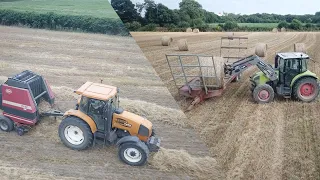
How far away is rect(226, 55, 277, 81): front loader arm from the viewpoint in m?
2.50

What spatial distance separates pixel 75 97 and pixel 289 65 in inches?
59.9

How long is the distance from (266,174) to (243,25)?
753mm

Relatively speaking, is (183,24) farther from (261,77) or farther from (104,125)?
(261,77)

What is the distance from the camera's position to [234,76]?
104 inches

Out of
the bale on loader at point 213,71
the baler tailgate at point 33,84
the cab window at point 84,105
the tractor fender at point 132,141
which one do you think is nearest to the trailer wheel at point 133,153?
the tractor fender at point 132,141

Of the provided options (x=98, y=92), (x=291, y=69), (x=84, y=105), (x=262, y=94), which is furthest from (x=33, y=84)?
(x=291, y=69)

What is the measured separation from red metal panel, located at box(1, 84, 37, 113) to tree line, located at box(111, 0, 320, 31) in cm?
80

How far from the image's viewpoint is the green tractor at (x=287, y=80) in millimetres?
2328

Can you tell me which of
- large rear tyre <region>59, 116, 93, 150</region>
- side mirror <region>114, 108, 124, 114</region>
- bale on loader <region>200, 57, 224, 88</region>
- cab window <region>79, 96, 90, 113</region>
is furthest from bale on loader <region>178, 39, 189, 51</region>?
large rear tyre <region>59, 116, 93, 150</region>

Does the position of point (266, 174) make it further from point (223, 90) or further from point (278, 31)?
point (223, 90)

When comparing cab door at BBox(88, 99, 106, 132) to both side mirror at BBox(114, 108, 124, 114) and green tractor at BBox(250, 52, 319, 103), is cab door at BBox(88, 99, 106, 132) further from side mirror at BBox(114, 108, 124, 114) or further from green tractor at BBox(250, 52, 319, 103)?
green tractor at BBox(250, 52, 319, 103)

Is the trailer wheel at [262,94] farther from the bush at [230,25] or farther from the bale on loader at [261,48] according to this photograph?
the bush at [230,25]

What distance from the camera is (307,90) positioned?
2289 mm

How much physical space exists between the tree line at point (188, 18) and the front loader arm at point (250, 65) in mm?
614
